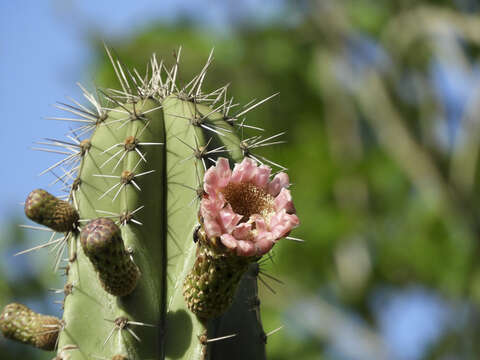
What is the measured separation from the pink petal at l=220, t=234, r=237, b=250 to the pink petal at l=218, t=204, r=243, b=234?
2cm

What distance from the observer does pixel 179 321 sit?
203 cm

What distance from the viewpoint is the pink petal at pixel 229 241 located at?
66.8 inches

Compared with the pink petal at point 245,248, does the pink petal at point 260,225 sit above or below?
above

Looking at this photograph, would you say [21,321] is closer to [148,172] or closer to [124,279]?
[124,279]

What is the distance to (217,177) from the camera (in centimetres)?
179

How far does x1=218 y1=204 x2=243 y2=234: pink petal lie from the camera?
1.74m

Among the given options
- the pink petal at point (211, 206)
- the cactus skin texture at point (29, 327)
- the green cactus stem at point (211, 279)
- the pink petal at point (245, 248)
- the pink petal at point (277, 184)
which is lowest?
the cactus skin texture at point (29, 327)

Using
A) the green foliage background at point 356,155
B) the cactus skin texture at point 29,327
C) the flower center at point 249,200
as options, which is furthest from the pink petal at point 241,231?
the green foliage background at point 356,155

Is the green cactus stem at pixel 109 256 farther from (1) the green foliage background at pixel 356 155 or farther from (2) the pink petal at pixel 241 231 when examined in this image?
(1) the green foliage background at pixel 356 155

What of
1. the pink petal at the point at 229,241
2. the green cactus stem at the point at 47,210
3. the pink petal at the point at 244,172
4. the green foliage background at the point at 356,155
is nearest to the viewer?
the pink petal at the point at 229,241

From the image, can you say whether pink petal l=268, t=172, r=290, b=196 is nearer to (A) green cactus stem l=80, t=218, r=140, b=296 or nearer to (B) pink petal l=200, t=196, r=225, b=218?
(B) pink petal l=200, t=196, r=225, b=218

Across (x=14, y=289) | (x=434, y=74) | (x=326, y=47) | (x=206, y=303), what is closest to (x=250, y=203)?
(x=206, y=303)

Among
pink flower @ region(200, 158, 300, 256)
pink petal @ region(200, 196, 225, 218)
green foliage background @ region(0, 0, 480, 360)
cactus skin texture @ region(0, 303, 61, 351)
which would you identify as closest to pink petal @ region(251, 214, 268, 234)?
pink flower @ region(200, 158, 300, 256)

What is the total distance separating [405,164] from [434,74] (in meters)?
4.15
